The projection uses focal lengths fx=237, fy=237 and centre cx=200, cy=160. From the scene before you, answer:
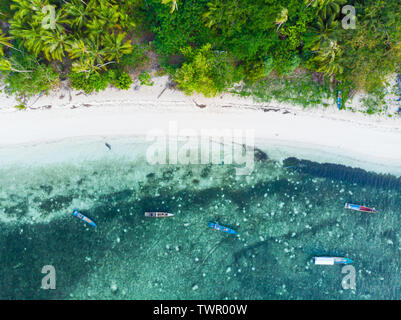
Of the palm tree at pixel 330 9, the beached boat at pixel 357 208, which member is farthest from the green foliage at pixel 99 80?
the beached boat at pixel 357 208

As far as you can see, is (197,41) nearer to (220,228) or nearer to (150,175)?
(150,175)

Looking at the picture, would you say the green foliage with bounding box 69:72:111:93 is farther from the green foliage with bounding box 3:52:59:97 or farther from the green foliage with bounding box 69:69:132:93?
the green foliage with bounding box 3:52:59:97

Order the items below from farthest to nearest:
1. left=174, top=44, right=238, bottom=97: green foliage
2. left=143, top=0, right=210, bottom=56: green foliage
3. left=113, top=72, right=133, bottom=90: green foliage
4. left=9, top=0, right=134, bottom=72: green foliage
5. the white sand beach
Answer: the white sand beach → left=113, top=72, right=133, bottom=90: green foliage → left=174, top=44, right=238, bottom=97: green foliage → left=143, top=0, right=210, bottom=56: green foliage → left=9, top=0, right=134, bottom=72: green foliage

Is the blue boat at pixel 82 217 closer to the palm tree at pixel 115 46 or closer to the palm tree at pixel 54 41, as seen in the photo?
the palm tree at pixel 54 41

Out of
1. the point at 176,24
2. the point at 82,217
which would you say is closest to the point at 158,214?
the point at 82,217

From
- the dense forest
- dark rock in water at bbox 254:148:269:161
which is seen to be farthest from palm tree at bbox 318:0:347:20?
dark rock in water at bbox 254:148:269:161
